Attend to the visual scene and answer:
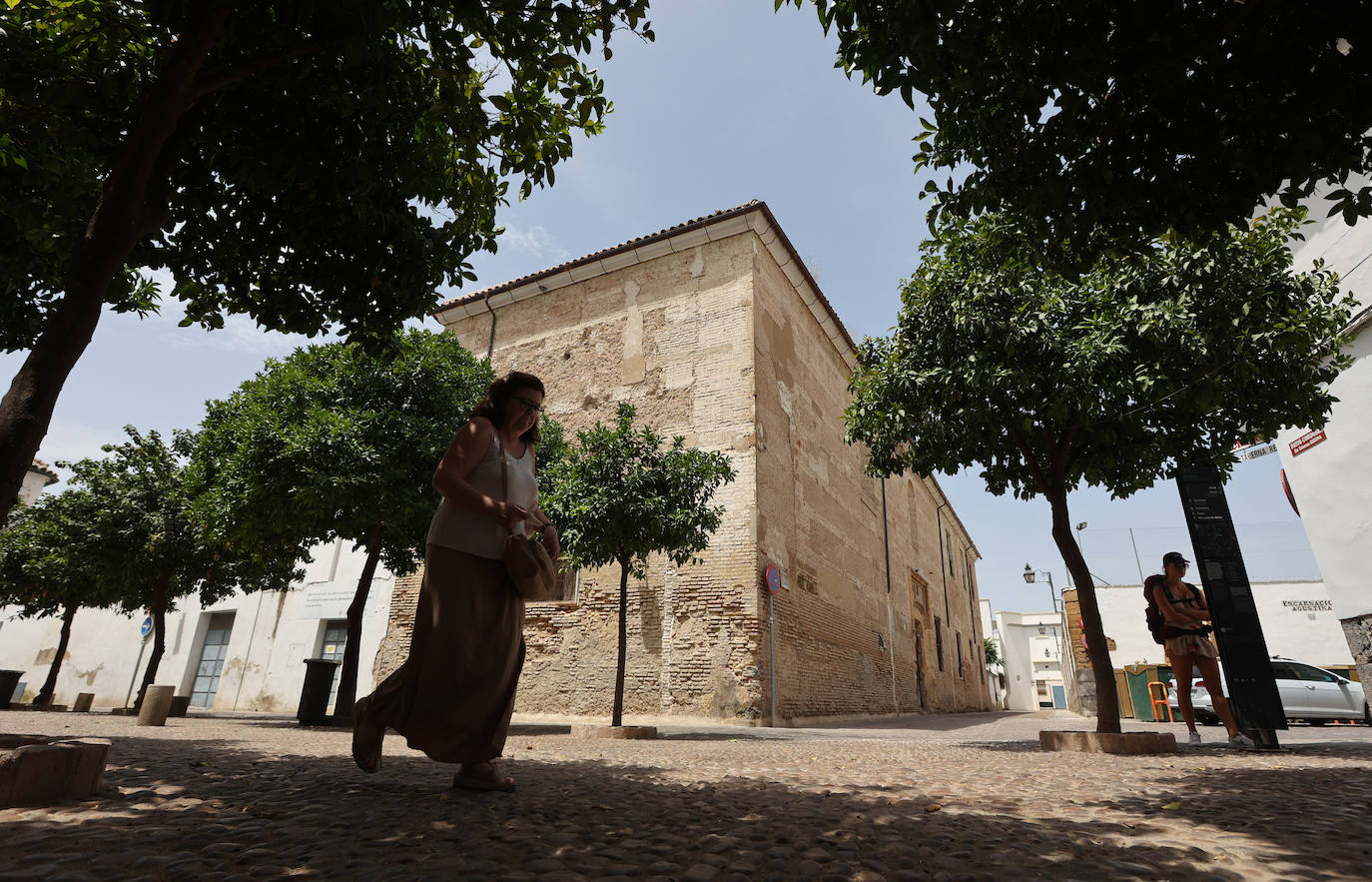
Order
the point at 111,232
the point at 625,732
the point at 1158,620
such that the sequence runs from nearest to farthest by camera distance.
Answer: the point at 111,232
the point at 1158,620
the point at 625,732

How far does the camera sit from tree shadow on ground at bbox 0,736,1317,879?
1935 mm

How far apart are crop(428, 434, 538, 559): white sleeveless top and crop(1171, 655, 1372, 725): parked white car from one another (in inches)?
624

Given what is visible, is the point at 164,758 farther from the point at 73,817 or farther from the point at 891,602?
the point at 891,602

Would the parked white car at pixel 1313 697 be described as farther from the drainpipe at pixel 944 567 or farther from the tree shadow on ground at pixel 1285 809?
the drainpipe at pixel 944 567

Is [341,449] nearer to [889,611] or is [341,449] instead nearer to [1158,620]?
[1158,620]

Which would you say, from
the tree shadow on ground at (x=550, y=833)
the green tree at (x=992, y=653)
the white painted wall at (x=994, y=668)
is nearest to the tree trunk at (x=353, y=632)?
the tree shadow on ground at (x=550, y=833)

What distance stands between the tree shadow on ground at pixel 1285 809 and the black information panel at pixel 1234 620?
1.88 m

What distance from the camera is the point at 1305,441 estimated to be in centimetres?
1021

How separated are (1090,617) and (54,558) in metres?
19.7

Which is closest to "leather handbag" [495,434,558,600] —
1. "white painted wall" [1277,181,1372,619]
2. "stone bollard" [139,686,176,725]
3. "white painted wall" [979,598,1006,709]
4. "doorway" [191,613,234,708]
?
"stone bollard" [139,686,176,725]

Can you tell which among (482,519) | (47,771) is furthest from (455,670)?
(47,771)

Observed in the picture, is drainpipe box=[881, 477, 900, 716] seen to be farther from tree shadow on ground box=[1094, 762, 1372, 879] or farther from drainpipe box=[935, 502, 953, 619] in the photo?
tree shadow on ground box=[1094, 762, 1372, 879]

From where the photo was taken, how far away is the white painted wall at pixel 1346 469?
9203 millimetres

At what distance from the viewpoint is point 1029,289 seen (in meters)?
6.91
